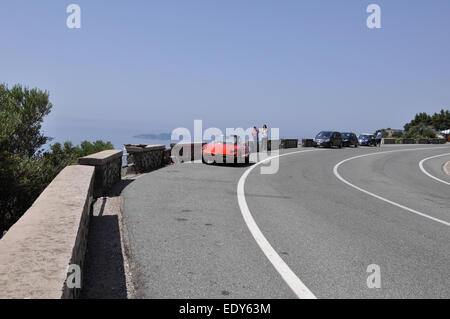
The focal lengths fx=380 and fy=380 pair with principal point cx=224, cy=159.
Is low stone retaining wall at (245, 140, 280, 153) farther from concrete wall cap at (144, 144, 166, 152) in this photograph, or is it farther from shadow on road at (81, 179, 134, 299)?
shadow on road at (81, 179, 134, 299)

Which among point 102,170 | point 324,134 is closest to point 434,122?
point 324,134

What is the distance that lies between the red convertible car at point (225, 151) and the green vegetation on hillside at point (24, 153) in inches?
268

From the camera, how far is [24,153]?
22.3m

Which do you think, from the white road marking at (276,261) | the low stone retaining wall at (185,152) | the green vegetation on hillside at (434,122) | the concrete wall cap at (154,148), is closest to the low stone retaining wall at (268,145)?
the low stone retaining wall at (185,152)

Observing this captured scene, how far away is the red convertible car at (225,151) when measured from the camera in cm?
1769

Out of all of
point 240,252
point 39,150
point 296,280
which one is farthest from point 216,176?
point 39,150

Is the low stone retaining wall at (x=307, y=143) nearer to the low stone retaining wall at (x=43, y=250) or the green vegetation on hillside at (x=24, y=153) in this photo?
the green vegetation on hillside at (x=24, y=153)

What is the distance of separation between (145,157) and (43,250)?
37.6ft

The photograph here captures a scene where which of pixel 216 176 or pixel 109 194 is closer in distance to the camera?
pixel 109 194

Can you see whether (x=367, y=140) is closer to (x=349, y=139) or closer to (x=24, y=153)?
(x=349, y=139)

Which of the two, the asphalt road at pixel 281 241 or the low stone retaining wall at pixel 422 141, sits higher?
the low stone retaining wall at pixel 422 141

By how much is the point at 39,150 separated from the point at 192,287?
71.5 feet

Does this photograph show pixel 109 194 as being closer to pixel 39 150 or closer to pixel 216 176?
pixel 216 176

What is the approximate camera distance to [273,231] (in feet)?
21.7
